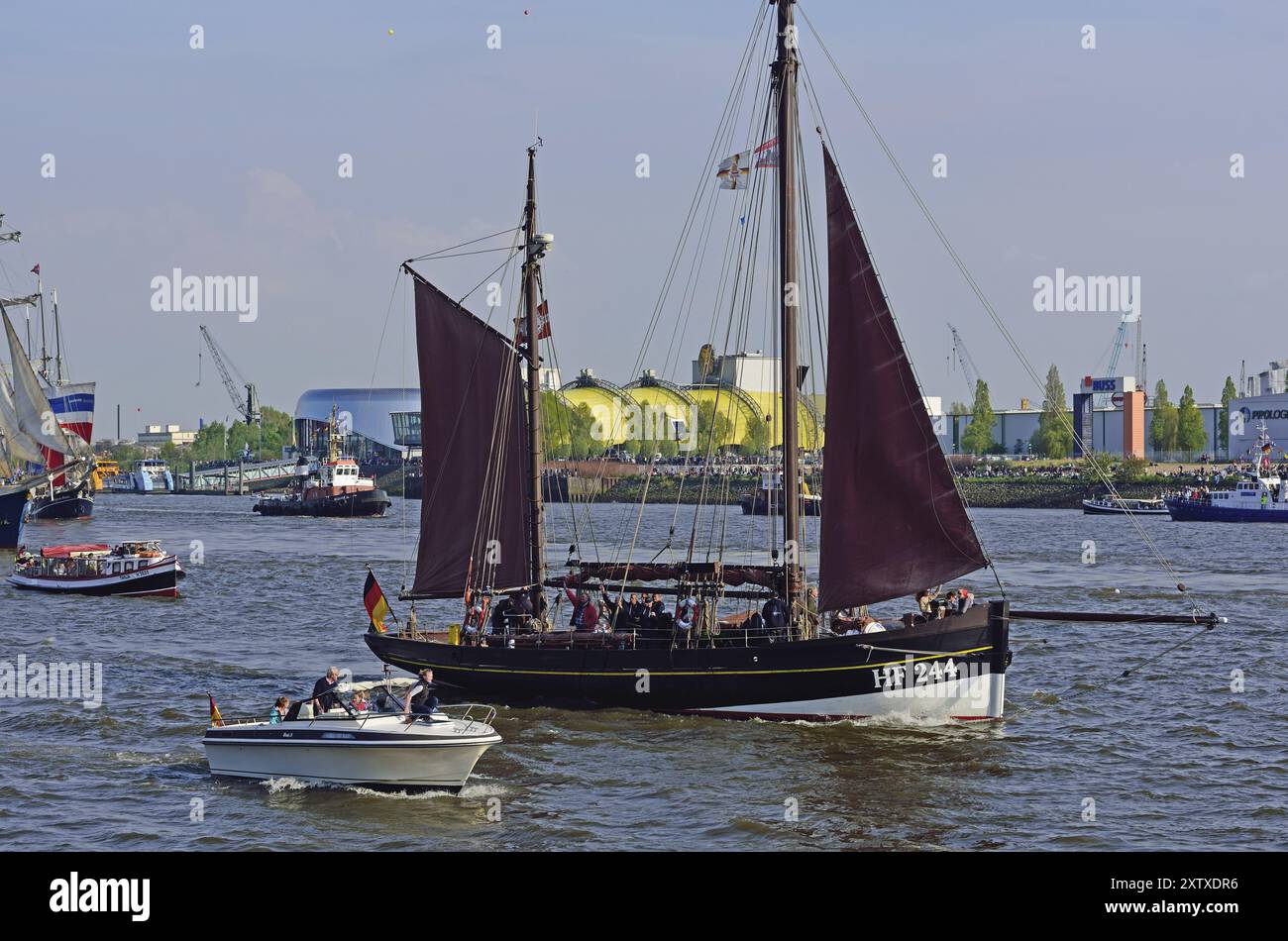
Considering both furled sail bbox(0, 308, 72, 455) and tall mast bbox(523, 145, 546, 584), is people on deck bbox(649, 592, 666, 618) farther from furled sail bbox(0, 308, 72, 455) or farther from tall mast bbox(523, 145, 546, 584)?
furled sail bbox(0, 308, 72, 455)

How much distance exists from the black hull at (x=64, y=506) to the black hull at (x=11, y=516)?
42.2 metres

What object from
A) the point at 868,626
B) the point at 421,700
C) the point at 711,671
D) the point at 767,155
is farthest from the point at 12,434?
the point at 868,626

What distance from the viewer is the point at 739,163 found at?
37.6 m

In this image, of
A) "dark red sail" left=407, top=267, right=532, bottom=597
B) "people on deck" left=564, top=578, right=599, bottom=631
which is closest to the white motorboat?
"people on deck" left=564, top=578, right=599, bottom=631

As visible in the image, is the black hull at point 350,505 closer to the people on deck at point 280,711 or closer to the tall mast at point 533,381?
the tall mast at point 533,381

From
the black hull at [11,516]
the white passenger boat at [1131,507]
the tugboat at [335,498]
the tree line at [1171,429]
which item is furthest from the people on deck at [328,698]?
the tree line at [1171,429]

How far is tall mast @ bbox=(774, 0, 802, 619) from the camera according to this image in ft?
114

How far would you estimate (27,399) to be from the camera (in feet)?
344

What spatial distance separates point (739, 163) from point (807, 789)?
17169mm

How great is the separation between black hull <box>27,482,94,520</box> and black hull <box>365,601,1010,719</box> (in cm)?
11610

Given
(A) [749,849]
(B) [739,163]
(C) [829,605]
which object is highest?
(B) [739,163]

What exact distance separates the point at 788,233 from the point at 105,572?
42961 mm
